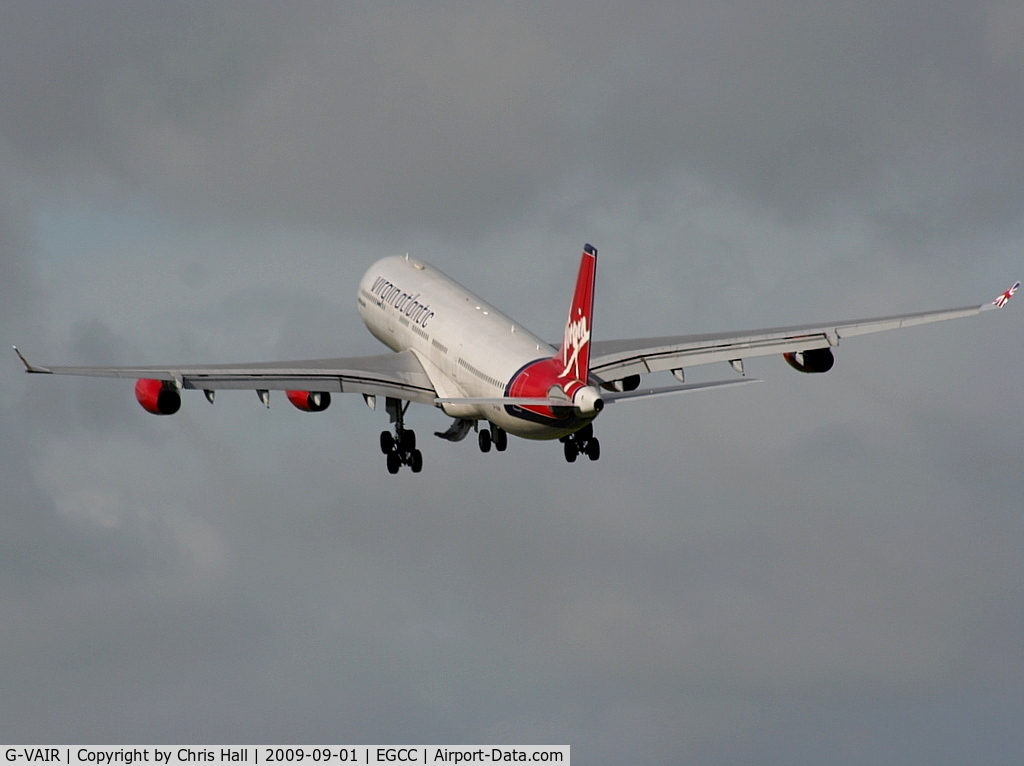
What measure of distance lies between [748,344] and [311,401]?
15791 mm

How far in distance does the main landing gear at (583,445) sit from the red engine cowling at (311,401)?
8.62 metres

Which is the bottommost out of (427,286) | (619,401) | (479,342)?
(619,401)

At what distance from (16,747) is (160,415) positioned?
40.9 feet

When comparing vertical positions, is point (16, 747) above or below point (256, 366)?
below

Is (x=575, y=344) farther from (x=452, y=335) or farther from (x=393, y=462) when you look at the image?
(x=393, y=462)

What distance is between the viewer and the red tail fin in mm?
83625

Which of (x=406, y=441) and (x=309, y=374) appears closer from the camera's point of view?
(x=309, y=374)

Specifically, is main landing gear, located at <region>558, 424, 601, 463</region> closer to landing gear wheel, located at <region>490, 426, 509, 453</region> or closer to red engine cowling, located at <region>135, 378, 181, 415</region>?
landing gear wheel, located at <region>490, 426, 509, 453</region>

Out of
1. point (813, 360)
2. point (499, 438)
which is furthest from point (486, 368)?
point (813, 360)

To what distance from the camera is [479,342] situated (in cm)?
9144

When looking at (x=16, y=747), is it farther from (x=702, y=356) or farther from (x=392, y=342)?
(x=702, y=356)

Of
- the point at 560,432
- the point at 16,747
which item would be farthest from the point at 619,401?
the point at 16,747

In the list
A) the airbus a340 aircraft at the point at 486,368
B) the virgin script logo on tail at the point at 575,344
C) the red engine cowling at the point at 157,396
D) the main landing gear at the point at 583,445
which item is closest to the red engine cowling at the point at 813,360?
the airbus a340 aircraft at the point at 486,368

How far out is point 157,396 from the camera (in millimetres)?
88562
